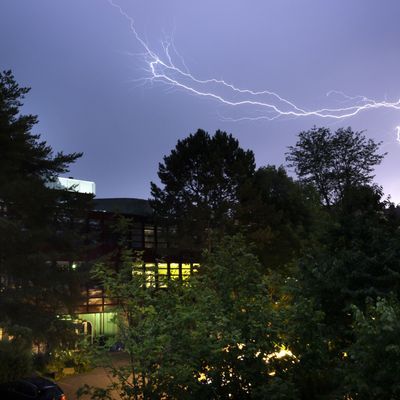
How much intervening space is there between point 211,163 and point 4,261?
1672 cm

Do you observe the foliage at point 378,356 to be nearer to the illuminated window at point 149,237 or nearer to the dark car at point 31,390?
the dark car at point 31,390

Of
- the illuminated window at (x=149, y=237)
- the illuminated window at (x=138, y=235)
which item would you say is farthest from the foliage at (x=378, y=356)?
the illuminated window at (x=149, y=237)

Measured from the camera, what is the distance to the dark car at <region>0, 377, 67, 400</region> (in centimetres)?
1436

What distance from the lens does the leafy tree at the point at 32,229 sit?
714 inches

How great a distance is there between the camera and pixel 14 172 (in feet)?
64.2

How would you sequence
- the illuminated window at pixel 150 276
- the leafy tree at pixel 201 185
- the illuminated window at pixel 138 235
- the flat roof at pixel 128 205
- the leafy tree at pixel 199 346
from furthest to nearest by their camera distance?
the flat roof at pixel 128 205 < the illuminated window at pixel 138 235 < the leafy tree at pixel 201 185 < the illuminated window at pixel 150 276 < the leafy tree at pixel 199 346

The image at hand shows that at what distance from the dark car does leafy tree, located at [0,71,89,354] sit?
2028 millimetres

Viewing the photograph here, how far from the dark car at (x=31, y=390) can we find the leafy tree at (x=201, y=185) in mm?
16663

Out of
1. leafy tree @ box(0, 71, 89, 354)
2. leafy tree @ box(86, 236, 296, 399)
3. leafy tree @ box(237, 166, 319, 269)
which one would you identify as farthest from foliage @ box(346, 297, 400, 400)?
leafy tree @ box(237, 166, 319, 269)

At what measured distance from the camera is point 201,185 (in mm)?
31938

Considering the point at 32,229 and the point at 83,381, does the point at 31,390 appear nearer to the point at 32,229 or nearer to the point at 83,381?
the point at 32,229

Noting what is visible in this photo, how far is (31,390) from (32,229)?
687 centimetres

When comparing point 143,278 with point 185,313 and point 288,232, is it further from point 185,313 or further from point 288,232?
point 288,232

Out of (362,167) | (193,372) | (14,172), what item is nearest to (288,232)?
(362,167)
